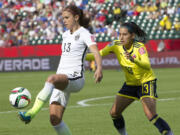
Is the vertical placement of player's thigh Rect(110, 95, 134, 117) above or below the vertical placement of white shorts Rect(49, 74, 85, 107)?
below

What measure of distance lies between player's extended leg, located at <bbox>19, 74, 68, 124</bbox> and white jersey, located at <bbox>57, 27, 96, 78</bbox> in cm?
24

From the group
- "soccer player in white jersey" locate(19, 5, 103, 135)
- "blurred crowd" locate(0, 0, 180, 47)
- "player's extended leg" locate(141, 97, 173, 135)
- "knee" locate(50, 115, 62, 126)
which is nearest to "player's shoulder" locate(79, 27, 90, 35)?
"soccer player in white jersey" locate(19, 5, 103, 135)

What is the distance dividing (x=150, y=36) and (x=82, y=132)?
2307 centimetres

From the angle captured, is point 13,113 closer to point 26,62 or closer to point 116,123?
point 116,123

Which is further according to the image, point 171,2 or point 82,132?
point 171,2

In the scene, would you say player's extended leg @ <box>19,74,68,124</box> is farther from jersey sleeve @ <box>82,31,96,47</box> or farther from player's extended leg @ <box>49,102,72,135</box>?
jersey sleeve @ <box>82,31,96,47</box>

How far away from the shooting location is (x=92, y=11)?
3375 cm

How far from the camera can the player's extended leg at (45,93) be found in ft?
18.8

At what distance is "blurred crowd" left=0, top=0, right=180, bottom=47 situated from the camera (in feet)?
104

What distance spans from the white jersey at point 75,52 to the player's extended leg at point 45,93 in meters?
0.24

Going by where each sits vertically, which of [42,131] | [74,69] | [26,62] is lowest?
[26,62]

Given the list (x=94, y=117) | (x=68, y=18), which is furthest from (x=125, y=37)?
(x=94, y=117)

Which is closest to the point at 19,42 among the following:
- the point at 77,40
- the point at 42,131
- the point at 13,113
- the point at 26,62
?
the point at 26,62

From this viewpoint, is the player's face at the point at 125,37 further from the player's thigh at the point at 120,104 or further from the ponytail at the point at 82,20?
the player's thigh at the point at 120,104
